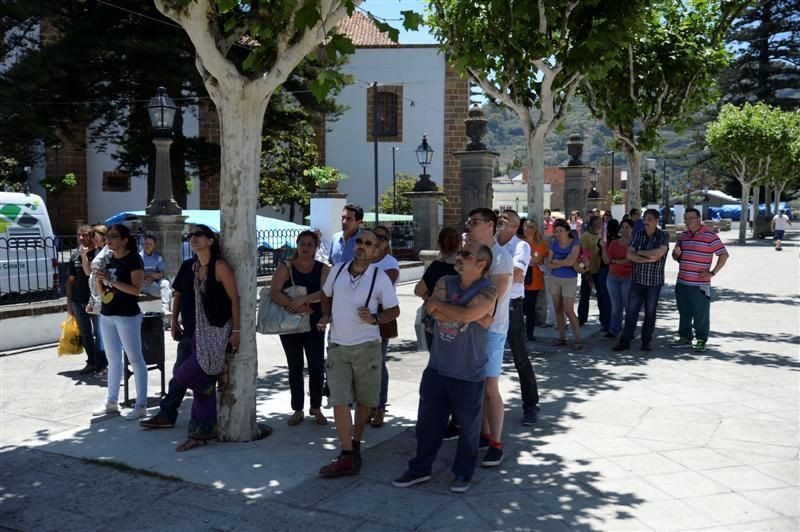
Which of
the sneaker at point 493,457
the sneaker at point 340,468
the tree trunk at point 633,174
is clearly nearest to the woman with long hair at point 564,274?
the sneaker at point 493,457

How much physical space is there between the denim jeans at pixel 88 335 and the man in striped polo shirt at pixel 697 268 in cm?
692

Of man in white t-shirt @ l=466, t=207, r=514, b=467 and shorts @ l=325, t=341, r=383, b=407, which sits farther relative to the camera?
shorts @ l=325, t=341, r=383, b=407

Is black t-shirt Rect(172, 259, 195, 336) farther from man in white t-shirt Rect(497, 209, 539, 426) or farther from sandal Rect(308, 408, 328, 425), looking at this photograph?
man in white t-shirt Rect(497, 209, 539, 426)

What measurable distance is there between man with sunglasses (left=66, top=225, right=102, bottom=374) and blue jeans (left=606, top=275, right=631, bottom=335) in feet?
21.4

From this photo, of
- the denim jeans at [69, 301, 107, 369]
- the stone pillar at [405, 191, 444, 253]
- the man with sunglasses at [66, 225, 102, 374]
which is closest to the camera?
the man with sunglasses at [66, 225, 102, 374]

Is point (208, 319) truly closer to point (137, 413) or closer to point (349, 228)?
point (137, 413)

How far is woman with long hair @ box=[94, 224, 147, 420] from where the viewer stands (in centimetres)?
657

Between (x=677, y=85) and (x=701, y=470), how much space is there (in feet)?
41.4

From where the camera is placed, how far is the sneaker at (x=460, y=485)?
4.89 m

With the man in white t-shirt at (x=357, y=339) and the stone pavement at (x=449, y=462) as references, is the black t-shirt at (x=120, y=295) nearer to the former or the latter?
the stone pavement at (x=449, y=462)

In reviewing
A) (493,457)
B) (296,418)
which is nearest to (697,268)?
(493,457)

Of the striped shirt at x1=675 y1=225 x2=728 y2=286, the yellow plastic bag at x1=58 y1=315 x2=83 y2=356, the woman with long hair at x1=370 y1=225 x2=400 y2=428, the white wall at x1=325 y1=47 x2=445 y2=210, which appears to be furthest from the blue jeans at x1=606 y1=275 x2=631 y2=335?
the white wall at x1=325 y1=47 x2=445 y2=210

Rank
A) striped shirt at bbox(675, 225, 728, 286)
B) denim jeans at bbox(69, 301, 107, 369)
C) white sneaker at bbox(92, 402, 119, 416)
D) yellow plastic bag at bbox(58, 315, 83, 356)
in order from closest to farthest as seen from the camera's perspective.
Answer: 1. white sneaker at bbox(92, 402, 119, 416)
2. yellow plastic bag at bbox(58, 315, 83, 356)
3. denim jeans at bbox(69, 301, 107, 369)
4. striped shirt at bbox(675, 225, 728, 286)

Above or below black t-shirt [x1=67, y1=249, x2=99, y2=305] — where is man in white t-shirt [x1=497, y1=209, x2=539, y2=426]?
below
